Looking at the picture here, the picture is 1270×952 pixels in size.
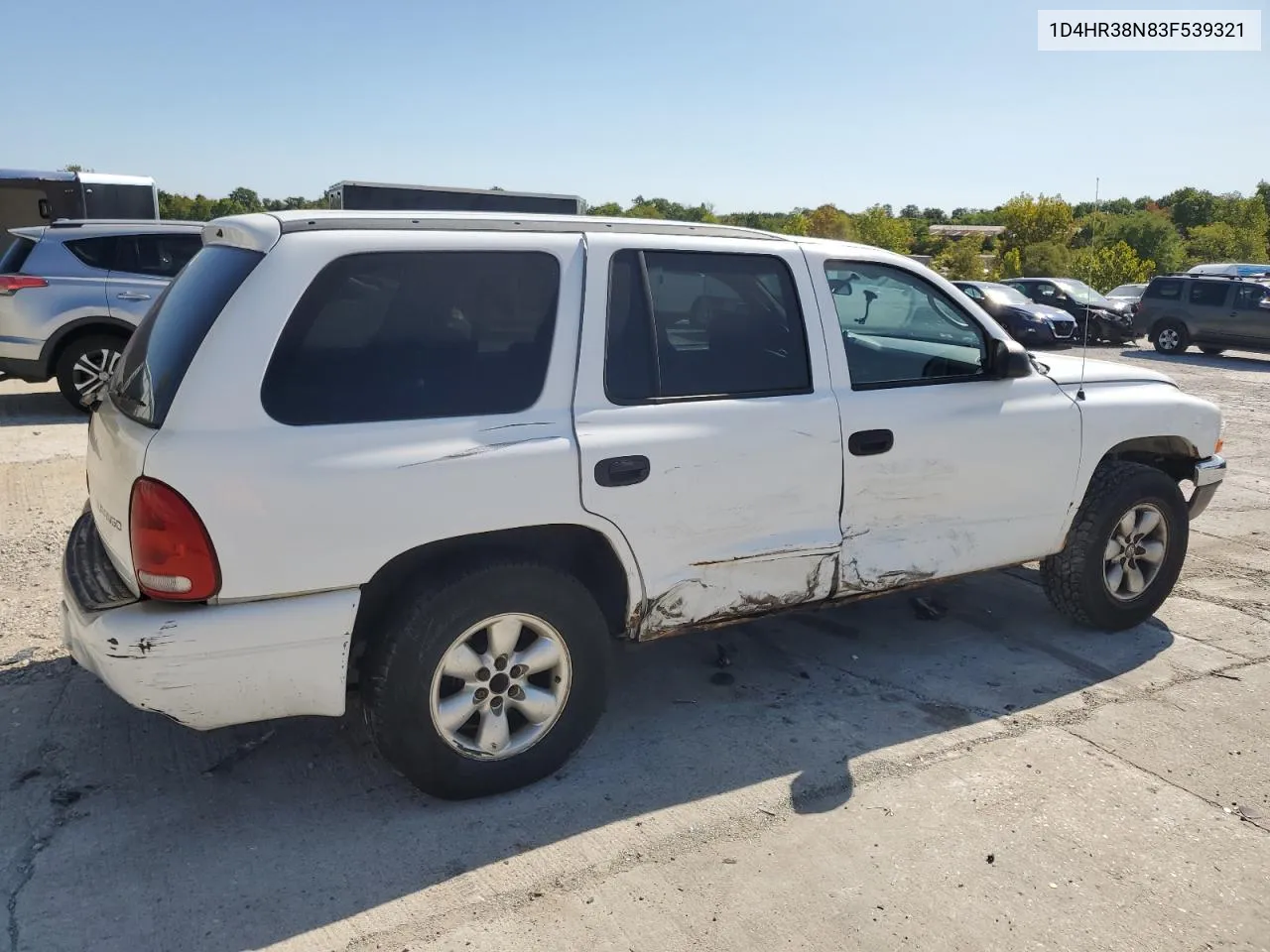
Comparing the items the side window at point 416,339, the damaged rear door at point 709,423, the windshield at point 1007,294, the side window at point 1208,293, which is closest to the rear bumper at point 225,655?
the side window at point 416,339

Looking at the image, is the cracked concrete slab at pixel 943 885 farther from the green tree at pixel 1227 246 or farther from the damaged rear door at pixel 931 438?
the green tree at pixel 1227 246

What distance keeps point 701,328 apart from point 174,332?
178 centimetres

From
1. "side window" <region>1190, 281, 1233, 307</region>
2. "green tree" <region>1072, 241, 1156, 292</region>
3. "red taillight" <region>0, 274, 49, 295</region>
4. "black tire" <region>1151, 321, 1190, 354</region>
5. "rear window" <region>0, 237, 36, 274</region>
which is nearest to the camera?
"red taillight" <region>0, 274, 49, 295</region>

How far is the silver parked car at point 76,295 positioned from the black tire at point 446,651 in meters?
7.28

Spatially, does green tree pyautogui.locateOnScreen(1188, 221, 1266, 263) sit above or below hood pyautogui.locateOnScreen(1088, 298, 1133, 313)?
above

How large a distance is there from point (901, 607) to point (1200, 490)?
1618 mm

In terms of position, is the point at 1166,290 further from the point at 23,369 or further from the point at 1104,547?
the point at 23,369

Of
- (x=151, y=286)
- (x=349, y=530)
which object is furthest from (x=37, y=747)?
(x=151, y=286)

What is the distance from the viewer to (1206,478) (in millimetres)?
5082

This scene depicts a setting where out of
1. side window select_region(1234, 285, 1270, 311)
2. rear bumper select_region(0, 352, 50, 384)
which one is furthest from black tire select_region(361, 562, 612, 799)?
side window select_region(1234, 285, 1270, 311)

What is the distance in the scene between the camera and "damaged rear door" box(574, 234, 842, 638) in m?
3.41

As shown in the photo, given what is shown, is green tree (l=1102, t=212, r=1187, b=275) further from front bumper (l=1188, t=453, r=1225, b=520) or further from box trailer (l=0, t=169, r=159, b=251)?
front bumper (l=1188, t=453, r=1225, b=520)

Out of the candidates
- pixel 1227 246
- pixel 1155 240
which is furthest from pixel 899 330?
pixel 1227 246

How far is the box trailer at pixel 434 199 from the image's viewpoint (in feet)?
20.6
